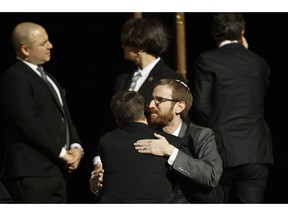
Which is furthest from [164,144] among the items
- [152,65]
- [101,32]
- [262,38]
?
[101,32]

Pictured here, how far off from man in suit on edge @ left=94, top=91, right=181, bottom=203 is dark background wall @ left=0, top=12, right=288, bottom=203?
3.51 meters

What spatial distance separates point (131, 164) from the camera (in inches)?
167

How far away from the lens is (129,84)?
584 centimetres

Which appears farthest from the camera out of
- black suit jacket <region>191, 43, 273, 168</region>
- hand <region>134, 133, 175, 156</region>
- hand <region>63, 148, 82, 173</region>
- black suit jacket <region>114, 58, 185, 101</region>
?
hand <region>63, 148, 82, 173</region>

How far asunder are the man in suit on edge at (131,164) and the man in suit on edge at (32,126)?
1.75m

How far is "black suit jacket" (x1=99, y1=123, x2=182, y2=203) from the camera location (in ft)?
13.9

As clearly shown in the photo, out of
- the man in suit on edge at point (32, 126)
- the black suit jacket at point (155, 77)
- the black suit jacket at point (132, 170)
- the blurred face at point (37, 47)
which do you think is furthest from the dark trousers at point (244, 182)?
the black suit jacket at point (132, 170)

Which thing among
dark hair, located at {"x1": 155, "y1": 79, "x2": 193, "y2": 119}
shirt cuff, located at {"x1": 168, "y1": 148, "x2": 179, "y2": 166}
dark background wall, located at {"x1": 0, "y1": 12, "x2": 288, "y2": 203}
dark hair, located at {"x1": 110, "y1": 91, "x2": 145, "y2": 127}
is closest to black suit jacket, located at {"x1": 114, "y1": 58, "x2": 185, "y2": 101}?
dark hair, located at {"x1": 155, "y1": 79, "x2": 193, "y2": 119}

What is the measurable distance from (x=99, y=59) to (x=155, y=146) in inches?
171

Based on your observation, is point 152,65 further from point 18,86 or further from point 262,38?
point 262,38

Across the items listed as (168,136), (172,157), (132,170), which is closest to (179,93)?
(168,136)

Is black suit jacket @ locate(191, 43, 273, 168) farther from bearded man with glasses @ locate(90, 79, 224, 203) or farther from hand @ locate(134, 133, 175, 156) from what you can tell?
hand @ locate(134, 133, 175, 156)

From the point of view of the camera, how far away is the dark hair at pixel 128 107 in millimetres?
4293

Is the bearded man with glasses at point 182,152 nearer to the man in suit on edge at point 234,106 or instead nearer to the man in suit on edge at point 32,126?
the man in suit on edge at point 234,106
